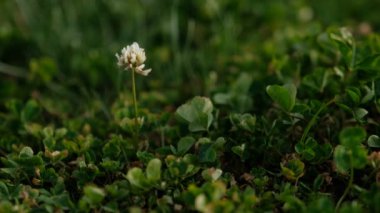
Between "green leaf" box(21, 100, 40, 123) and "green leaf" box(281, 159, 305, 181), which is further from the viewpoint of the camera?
"green leaf" box(21, 100, 40, 123)

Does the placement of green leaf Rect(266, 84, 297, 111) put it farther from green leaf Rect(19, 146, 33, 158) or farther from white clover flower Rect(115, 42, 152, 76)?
green leaf Rect(19, 146, 33, 158)

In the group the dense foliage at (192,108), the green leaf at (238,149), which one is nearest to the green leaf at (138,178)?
the dense foliage at (192,108)

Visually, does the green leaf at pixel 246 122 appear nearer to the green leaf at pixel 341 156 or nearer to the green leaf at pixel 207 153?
the green leaf at pixel 207 153

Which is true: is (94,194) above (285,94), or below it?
below

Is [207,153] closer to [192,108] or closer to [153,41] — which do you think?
[192,108]

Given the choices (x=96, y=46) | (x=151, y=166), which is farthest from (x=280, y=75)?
(x=96, y=46)

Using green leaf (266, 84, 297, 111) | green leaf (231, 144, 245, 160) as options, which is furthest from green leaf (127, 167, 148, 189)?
green leaf (266, 84, 297, 111)

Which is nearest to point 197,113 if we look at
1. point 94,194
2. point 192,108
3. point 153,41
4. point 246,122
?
point 192,108
